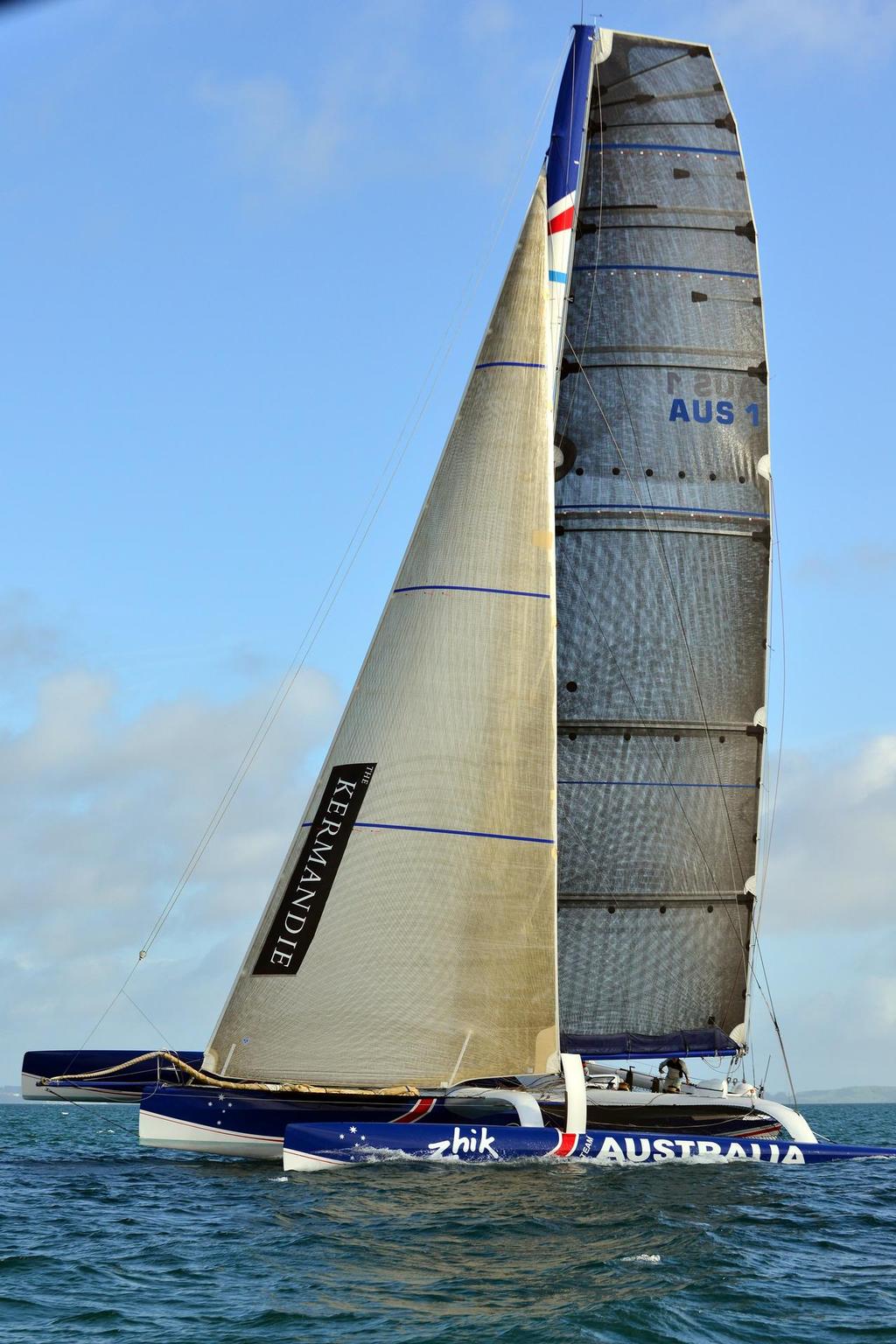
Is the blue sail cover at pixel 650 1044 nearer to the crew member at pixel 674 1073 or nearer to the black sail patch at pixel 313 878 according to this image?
the crew member at pixel 674 1073

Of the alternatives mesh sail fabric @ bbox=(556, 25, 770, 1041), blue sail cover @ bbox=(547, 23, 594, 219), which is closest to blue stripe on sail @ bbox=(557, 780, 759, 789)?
mesh sail fabric @ bbox=(556, 25, 770, 1041)

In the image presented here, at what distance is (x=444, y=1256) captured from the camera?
35.9ft

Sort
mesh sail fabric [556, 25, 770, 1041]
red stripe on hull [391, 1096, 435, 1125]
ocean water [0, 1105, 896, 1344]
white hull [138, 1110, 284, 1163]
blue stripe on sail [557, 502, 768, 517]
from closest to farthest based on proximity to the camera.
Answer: ocean water [0, 1105, 896, 1344] < white hull [138, 1110, 284, 1163] < red stripe on hull [391, 1096, 435, 1125] < mesh sail fabric [556, 25, 770, 1041] < blue stripe on sail [557, 502, 768, 517]

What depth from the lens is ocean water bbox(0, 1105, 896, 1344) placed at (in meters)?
9.28

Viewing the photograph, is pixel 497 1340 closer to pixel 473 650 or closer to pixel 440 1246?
pixel 440 1246

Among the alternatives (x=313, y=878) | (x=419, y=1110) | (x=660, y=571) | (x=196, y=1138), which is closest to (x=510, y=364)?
(x=660, y=571)

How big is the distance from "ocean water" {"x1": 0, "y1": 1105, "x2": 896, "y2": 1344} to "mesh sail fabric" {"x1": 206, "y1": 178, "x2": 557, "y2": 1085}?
149cm

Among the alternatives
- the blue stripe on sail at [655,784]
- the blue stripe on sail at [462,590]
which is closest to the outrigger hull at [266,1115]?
the blue stripe on sail at [655,784]

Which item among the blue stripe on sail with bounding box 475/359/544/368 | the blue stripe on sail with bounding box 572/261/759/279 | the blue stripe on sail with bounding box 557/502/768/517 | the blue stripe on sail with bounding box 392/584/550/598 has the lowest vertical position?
the blue stripe on sail with bounding box 392/584/550/598

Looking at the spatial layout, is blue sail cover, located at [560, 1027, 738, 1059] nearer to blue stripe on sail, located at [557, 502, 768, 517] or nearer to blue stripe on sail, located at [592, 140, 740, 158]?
blue stripe on sail, located at [557, 502, 768, 517]

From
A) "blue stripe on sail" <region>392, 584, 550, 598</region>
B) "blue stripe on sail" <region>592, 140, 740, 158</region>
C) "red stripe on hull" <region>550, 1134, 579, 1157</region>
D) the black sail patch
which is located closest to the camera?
"red stripe on hull" <region>550, 1134, 579, 1157</region>

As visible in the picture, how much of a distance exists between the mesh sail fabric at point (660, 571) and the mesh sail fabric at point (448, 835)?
9.01 feet

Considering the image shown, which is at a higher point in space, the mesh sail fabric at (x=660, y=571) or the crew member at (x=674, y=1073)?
the mesh sail fabric at (x=660, y=571)

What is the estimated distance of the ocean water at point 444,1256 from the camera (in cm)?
928
